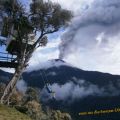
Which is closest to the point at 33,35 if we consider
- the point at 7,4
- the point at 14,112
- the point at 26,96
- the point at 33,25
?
the point at 33,25

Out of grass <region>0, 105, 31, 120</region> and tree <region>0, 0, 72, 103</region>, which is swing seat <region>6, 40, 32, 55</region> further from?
grass <region>0, 105, 31, 120</region>

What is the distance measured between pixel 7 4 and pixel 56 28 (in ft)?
20.6

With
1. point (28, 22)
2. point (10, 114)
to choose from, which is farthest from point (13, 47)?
point (10, 114)

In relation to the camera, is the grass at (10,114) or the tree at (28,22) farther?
the tree at (28,22)

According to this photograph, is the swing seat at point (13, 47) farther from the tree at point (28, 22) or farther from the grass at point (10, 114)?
the grass at point (10, 114)

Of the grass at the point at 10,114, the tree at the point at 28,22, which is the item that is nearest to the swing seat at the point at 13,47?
the tree at the point at 28,22

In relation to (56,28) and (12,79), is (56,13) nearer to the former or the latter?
(56,28)

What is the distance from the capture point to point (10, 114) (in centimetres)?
3441

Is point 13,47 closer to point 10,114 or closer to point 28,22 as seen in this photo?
point 28,22

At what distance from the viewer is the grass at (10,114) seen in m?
32.8

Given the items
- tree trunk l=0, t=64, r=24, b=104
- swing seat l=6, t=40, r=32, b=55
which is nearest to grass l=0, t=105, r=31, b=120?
tree trunk l=0, t=64, r=24, b=104

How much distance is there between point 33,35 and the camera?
45.9 metres

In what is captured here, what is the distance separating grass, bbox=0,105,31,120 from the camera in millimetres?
32825

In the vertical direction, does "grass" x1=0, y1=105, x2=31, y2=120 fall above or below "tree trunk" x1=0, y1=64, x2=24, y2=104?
below
